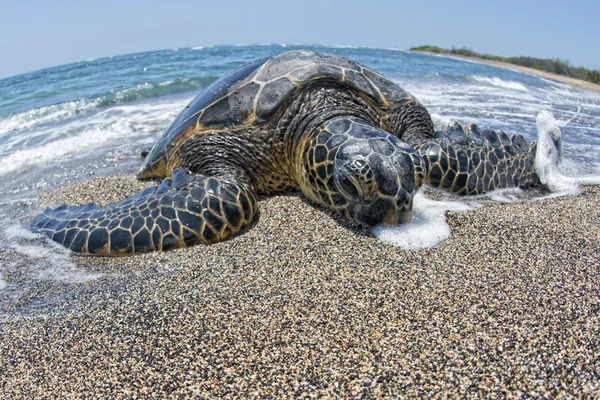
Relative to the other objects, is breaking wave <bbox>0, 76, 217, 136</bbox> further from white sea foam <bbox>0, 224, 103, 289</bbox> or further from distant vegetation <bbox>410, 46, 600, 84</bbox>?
distant vegetation <bbox>410, 46, 600, 84</bbox>

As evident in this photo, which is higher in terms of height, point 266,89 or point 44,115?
point 266,89

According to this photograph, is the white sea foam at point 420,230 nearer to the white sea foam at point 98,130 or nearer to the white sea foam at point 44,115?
the white sea foam at point 98,130

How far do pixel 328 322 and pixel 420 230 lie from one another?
3.92ft

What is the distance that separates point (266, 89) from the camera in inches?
144

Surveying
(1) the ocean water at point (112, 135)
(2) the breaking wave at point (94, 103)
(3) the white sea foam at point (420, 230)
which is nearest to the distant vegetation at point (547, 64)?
(1) the ocean water at point (112, 135)

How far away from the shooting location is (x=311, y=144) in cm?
323

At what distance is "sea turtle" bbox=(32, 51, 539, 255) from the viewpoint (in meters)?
2.82

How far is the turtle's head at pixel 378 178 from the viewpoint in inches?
109

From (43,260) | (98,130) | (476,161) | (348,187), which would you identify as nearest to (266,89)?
(348,187)

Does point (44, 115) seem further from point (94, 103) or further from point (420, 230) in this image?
point (420, 230)

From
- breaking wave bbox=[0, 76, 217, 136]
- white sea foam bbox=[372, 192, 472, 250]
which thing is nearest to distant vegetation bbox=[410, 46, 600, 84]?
breaking wave bbox=[0, 76, 217, 136]

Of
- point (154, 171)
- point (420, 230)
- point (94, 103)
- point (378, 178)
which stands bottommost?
point (420, 230)

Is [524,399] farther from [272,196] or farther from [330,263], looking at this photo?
[272,196]

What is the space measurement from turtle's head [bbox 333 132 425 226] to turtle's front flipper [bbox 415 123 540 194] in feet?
2.48
